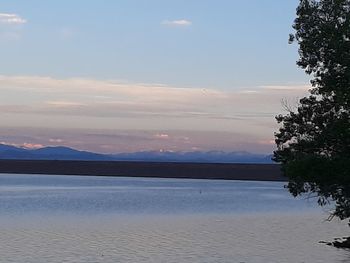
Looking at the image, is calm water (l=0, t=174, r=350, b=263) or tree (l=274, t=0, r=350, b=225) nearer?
tree (l=274, t=0, r=350, b=225)

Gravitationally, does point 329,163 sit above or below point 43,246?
above

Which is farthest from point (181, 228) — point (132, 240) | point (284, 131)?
point (284, 131)

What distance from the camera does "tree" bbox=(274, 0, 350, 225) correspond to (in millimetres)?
34250

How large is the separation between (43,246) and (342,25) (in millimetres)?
19853

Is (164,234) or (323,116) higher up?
(323,116)

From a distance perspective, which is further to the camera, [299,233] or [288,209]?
[288,209]

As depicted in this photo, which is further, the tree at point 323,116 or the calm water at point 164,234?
the calm water at point 164,234

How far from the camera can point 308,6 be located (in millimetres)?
36406

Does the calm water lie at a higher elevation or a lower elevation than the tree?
lower

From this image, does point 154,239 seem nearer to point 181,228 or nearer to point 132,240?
point 132,240

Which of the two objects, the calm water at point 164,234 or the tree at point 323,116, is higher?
the tree at point 323,116

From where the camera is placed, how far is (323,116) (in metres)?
38.2

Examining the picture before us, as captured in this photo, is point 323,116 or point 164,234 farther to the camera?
point 164,234

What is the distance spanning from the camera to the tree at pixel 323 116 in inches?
1348
